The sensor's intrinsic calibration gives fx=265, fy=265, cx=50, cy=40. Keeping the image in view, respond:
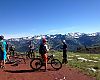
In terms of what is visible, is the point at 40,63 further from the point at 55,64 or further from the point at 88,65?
the point at 88,65

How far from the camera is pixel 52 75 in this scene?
19.3 metres

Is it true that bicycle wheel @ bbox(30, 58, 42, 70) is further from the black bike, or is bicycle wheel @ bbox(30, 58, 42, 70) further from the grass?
the grass

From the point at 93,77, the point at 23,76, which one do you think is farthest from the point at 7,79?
the point at 93,77

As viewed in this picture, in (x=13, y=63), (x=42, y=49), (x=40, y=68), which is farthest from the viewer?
(x=13, y=63)

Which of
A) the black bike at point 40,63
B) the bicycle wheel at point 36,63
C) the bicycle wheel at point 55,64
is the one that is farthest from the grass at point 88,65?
the bicycle wheel at point 36,63

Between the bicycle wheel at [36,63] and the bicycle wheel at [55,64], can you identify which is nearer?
the bicycle wheel at [36,63]

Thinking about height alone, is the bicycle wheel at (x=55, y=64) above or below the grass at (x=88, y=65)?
above

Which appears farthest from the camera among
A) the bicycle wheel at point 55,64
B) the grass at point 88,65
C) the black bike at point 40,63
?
the bicycle wheel at point 55,64

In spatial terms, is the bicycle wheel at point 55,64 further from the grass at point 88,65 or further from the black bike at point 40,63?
the grass at point 88,65

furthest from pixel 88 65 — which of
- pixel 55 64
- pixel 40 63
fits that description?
pixel 40 63

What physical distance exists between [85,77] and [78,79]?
3.21 feet

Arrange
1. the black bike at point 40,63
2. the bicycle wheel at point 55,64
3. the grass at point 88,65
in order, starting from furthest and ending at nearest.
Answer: the bicycle wheel at point 55,64 → the black bike at point 40,63 → the grass at point 88,65

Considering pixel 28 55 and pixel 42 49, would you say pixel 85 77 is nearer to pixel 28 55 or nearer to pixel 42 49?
pixel 42 49

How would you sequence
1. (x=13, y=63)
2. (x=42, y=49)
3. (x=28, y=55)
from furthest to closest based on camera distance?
(x=28, y=55) → (x=13, y=63) → (x=42, y=49)
